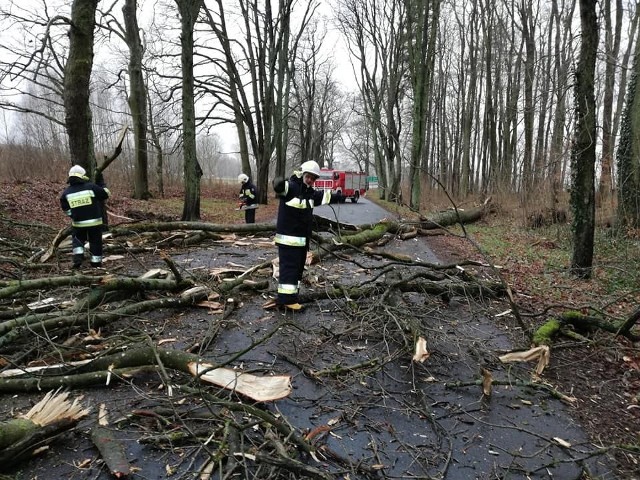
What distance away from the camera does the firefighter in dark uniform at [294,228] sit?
534 centimetres

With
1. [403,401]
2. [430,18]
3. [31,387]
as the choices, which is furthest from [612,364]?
[430,18]

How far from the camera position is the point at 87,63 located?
8555 millimetres

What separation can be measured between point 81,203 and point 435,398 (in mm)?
6247

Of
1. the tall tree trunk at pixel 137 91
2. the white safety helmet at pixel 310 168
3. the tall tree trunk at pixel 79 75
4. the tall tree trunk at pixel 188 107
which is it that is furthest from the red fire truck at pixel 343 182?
the white safety helmet at pixel 310 168

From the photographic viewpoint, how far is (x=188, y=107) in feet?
39.7

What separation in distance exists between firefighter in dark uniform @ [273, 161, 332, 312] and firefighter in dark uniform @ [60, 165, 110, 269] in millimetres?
3545

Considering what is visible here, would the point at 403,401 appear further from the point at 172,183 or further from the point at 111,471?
the point at 172,183

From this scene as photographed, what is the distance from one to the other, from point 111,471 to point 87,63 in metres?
8.63

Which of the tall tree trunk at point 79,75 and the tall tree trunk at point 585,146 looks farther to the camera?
the tall tree trunk at point 79,75

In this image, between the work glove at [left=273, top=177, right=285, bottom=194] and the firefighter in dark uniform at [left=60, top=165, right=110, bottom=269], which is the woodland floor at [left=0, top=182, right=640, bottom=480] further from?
the firefighter in dark uniform at [left=60, top=165, right=110, bottom=269]

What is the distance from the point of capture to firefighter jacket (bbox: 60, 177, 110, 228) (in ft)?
22.5

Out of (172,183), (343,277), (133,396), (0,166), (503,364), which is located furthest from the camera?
(172,183)

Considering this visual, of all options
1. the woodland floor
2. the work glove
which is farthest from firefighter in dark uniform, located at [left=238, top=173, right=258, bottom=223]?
the work glove

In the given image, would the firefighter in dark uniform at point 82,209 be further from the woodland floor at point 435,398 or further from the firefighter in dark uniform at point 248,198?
the firefighter in dark uniform at point 248,198
